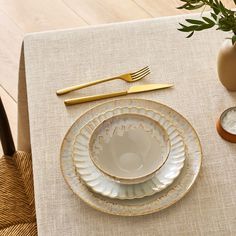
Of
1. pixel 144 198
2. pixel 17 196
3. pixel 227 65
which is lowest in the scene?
pixel 17 196

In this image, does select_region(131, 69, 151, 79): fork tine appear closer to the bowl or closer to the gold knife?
the gold knife

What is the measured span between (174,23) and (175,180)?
1.27 feet

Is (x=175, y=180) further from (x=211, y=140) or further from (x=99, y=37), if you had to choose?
(x=99, y=37)

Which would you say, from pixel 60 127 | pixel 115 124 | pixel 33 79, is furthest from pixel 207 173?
pixel 33 79

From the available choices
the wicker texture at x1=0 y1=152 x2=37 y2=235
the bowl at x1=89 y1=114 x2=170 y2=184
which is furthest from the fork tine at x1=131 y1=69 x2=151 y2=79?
the wicker texture at x1=0 y1=152 x2=37 y2=235

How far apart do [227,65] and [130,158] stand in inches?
10.1

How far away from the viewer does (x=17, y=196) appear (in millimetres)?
1122

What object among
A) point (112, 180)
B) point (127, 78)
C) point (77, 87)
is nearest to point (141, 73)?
point (127, 78)

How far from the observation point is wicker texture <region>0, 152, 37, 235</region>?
1089mm

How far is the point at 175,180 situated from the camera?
2.87ft

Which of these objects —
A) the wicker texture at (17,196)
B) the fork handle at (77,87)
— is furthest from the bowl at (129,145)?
the wicker texture at (17,196)

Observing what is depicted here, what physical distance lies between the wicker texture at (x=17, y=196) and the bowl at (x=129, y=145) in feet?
1.00

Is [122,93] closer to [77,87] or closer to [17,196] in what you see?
[77,87]

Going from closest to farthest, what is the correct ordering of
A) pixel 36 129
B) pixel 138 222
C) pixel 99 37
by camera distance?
pixel 138 222 < pixel 36 129 < pixel 99 37
